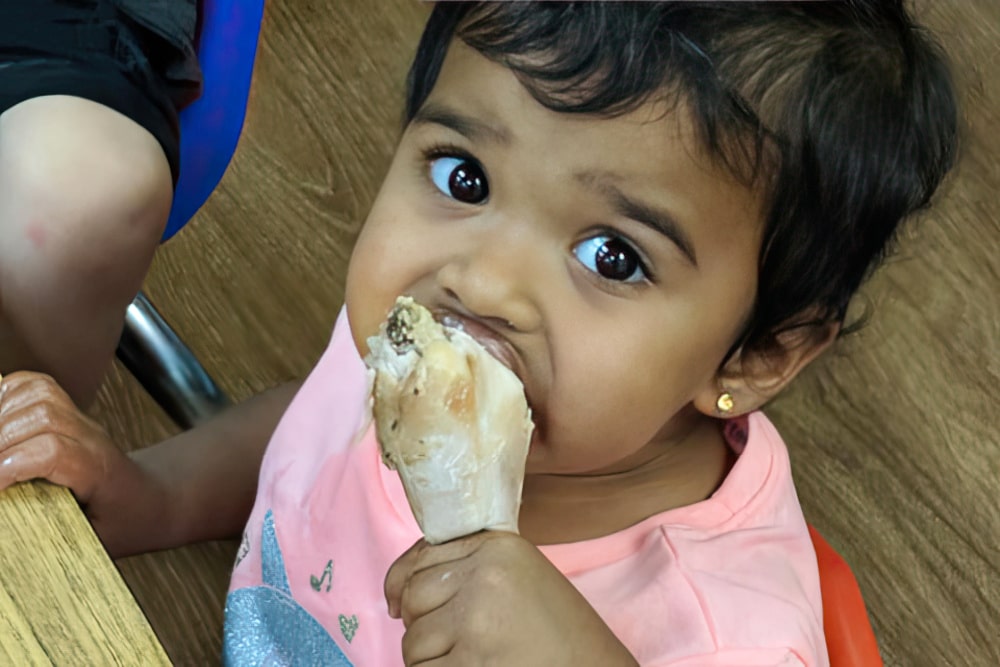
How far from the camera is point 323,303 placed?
145cm

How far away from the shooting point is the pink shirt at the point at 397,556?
73 cm

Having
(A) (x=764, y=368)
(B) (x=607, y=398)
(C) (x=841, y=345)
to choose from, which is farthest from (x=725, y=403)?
(C) (x=841, y=345)

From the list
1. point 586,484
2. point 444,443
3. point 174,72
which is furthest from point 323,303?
point 444,443

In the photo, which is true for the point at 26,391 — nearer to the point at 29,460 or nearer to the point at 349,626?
the point at 29,460

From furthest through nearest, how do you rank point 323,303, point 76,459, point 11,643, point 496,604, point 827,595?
1. point 323,303
2. point 827,595
3. point 76,459
4. point 496,604
5. point 11,643

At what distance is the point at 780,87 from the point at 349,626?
0.50 meters

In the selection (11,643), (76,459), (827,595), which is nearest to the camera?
(11,643)

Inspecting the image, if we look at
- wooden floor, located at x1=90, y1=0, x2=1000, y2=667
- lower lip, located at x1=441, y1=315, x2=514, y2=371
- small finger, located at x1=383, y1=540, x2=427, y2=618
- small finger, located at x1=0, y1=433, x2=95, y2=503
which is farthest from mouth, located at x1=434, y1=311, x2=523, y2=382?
wooden floor, located at x1=90, y1=0, x2=1000, y2=667

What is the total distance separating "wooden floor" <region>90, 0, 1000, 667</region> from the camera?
1310 millimetres

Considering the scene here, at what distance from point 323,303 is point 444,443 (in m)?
0.94

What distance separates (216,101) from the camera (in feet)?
2.94

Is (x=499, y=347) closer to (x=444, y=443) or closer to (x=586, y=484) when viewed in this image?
(x=444, y=443)

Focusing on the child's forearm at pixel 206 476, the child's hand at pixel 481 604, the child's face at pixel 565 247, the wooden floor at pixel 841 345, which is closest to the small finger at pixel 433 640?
the child's hand at pixel 481 604

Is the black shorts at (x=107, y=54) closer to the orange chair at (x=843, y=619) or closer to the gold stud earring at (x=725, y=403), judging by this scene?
the gold stud earring at (x=725, y=403)
